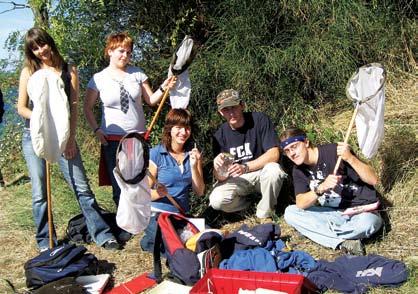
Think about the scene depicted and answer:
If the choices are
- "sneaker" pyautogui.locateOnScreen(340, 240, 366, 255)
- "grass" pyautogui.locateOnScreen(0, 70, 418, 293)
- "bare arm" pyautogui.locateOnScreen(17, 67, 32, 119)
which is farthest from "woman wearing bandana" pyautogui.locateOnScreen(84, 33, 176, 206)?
"sneaker" pyautogui.locateOnScreen(340, 240, 366, 255)

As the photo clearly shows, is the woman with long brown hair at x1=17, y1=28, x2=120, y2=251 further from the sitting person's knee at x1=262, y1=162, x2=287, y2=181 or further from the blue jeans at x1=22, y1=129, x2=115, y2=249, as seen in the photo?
the sitting person's knee at x1=262, y1=162, x2=287, y2=181

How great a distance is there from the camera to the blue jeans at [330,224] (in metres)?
3.61

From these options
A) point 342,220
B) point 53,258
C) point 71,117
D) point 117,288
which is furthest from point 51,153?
point 342,220

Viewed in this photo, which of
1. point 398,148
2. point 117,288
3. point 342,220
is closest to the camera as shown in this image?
point 117,288

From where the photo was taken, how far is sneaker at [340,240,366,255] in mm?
3555

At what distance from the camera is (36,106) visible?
3.52m

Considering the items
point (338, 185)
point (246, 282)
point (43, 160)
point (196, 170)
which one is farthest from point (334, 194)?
point (43, 160)

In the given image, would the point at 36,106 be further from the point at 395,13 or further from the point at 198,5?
the point at 395,13

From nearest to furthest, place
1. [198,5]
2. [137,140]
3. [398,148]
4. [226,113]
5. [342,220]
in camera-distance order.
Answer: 1. [137,140]
2. [342,220]
3. [226,113]
4. [398,148]
5. [198,5]

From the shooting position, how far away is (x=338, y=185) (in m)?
3.77

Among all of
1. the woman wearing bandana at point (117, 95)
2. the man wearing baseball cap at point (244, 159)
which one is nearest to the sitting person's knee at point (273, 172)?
the man wearing baseball cap at point (244, 159)

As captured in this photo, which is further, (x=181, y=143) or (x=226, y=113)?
(x=226, y=113)

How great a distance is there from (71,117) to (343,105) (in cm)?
303

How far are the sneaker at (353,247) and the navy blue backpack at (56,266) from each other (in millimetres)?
1835
